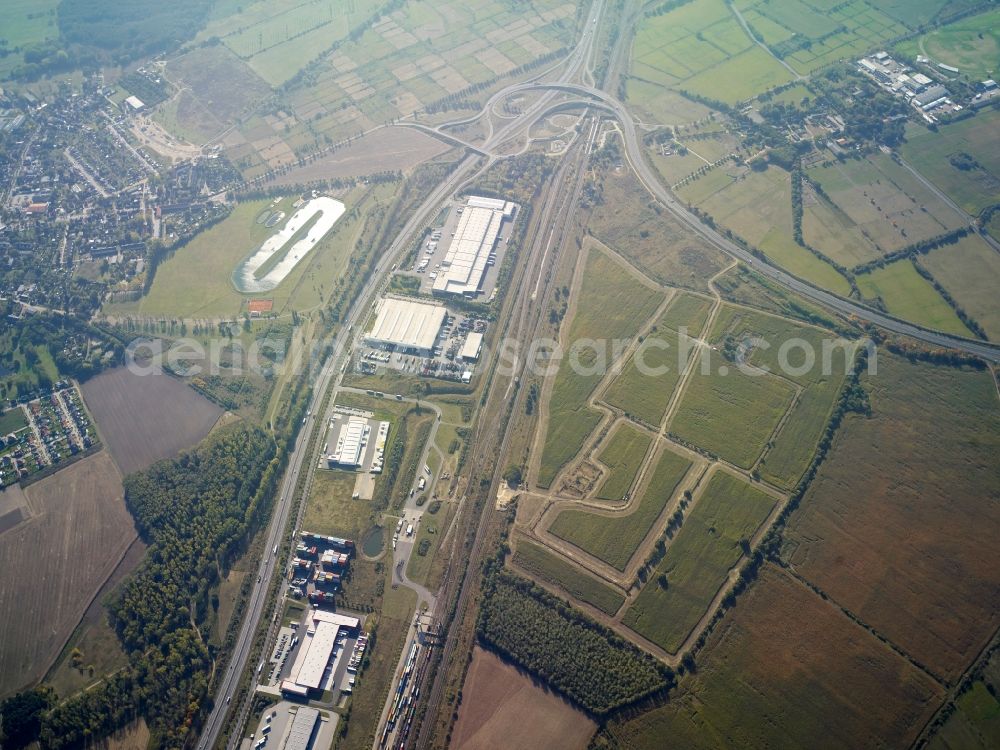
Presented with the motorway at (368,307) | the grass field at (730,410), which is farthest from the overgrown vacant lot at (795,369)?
the motorway at (368,307)

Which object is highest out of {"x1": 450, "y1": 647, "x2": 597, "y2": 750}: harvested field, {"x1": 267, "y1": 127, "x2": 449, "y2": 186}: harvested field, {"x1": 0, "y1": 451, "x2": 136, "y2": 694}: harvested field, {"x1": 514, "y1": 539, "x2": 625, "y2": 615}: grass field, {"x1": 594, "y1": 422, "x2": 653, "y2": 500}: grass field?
{"x1": 267, "y1": 127, "x2": 449, "y2": 186}: harvested field

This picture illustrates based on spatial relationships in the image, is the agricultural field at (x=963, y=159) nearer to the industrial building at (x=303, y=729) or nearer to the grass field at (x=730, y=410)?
the grass field at (x=730, y=410)

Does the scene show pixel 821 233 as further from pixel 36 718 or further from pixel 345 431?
pixel 36 718

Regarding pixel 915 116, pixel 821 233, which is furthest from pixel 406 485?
pixel 915 116

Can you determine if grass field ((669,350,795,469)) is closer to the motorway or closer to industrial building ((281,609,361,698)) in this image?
the motorway

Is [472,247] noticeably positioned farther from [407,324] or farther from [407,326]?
[407,326]

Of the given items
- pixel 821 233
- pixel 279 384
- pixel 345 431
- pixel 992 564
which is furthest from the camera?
pixel 821 233

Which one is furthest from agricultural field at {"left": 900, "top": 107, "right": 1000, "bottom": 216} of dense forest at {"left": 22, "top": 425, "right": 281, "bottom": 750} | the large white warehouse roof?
dense forest at {"left": 22, "top": 425, "right": 281, "bottom": 750}
